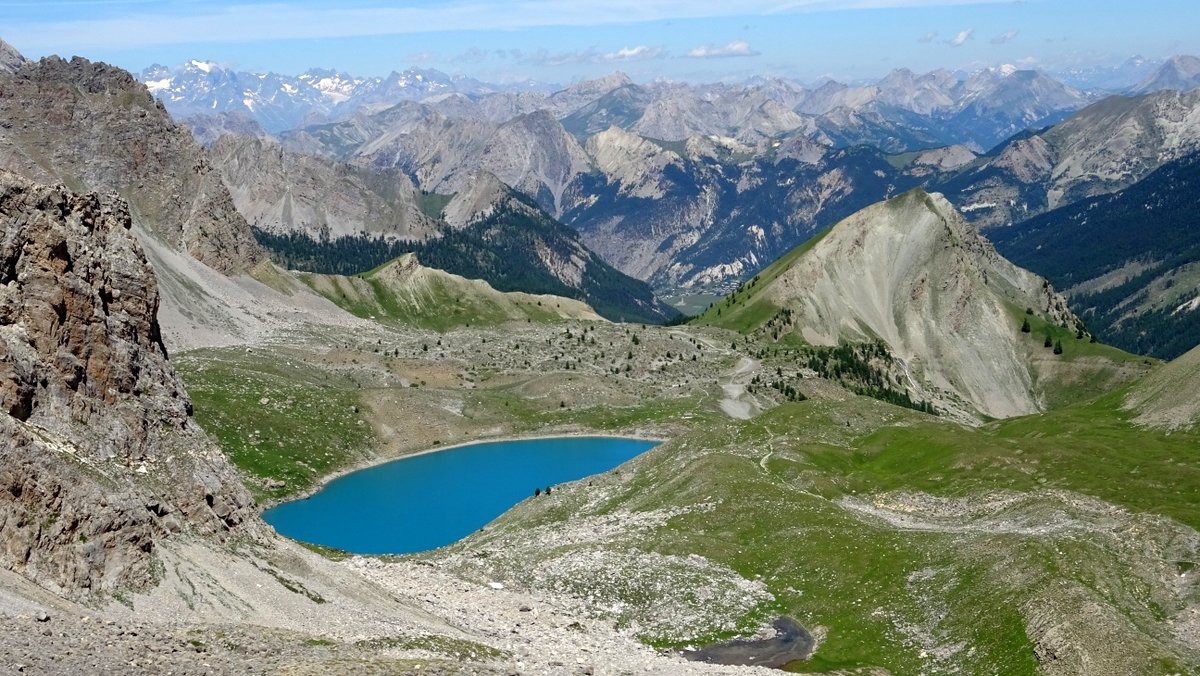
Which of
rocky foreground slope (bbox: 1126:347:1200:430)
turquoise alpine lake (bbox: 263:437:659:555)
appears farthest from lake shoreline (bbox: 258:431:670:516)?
rocky foreground slope (bbox: 1126:347:1200:430)

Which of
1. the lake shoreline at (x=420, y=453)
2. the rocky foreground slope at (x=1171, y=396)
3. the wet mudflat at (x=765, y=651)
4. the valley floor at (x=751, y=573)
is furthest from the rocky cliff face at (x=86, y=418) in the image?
the rocky foreground slope at (x=1171, y=396)

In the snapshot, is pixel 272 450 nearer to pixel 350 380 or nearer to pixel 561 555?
pixel 350 380

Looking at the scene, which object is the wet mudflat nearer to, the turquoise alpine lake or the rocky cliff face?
the rocky cliff face

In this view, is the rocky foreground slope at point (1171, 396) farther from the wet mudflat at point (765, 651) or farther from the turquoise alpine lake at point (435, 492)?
the wet mudflat at point (765, 651)

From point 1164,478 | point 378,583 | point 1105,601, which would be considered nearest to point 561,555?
point 378,583

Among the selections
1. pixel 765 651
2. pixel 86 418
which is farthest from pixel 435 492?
pixel 86 418
